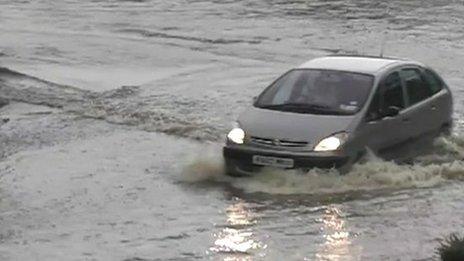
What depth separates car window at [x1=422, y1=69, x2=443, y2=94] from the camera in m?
17.3

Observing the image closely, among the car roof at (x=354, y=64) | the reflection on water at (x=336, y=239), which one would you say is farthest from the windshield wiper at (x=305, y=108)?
the reflection on water at (x=336, y=239)

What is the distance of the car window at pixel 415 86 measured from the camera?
54.4ft

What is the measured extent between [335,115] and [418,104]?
1894 mm

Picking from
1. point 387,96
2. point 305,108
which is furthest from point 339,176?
point 387,96

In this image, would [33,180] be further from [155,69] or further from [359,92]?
[155,69]

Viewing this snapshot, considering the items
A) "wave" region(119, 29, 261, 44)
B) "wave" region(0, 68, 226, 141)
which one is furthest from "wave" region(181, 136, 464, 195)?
"wave" region(119, 29, 261, 44)

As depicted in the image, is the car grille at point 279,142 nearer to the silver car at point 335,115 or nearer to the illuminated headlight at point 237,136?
the silver car at point 335,115

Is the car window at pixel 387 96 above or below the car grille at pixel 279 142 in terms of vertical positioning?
above

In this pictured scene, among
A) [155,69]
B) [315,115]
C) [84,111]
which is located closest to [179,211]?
[315,115]

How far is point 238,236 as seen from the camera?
41.0 ft

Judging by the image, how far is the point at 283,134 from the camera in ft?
48.6

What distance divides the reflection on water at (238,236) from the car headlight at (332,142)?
4.37 feet

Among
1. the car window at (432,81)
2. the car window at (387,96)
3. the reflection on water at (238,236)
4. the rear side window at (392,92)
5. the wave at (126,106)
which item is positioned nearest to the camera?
the reflection on water at (238,236)

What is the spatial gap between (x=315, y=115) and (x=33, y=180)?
417cm
